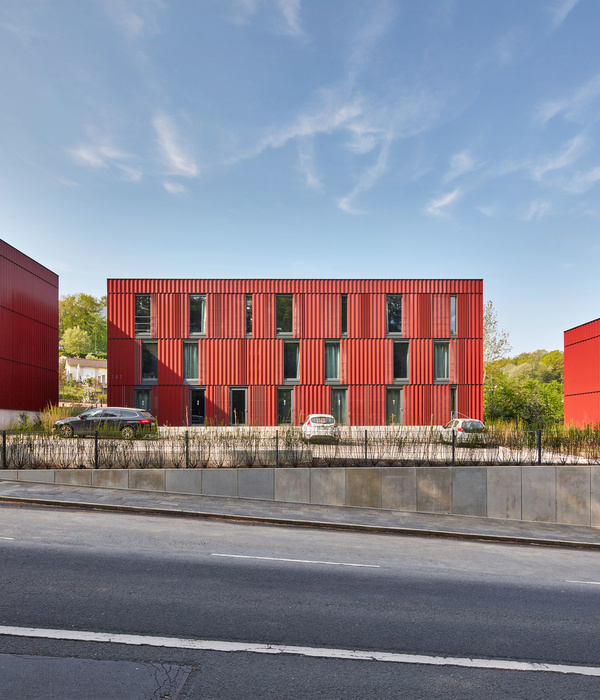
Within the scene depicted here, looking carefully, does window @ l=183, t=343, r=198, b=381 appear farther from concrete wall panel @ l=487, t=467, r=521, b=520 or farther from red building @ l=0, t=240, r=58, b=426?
concrete wall panel @ l=487, t=467, r=521, b=520

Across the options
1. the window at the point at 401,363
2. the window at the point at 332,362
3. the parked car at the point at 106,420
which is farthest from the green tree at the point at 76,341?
the parked car at the point at 106,420

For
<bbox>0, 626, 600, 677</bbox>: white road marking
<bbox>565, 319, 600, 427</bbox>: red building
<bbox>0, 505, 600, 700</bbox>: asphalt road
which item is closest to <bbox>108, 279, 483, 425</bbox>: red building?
<bbox>565, 319, 600, 427</bbox>: red building

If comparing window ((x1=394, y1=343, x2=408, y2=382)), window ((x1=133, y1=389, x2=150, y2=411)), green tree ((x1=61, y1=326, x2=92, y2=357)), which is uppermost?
green tree ((x1=61, y1=326, x2=92, y2=357))

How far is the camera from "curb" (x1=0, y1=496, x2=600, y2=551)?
1241 cm

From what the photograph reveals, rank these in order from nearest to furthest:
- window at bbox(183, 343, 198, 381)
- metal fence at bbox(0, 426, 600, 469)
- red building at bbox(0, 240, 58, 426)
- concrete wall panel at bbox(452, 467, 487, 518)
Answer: concrete wall panel at bbox(452, 467, 487, 518)
metal fence at bbox(0, 426, 600, 469)
red building at bbox(0, 240, 58, 426)
window at bbox(183, 343, 198, 381)

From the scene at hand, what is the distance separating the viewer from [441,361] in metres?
35.8

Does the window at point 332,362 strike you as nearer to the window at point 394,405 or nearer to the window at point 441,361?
the window at point 394,405

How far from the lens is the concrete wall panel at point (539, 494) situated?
1573 centimetres

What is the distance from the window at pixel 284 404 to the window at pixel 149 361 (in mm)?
8722

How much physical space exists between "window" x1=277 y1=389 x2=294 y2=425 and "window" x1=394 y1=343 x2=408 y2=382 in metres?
7.60

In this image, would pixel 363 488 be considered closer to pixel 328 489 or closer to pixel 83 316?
pixel 328 489

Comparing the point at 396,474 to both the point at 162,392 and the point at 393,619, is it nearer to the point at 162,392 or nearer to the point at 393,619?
the point at 393,619

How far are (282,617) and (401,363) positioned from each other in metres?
30.4

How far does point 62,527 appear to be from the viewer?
1068 centimetres
